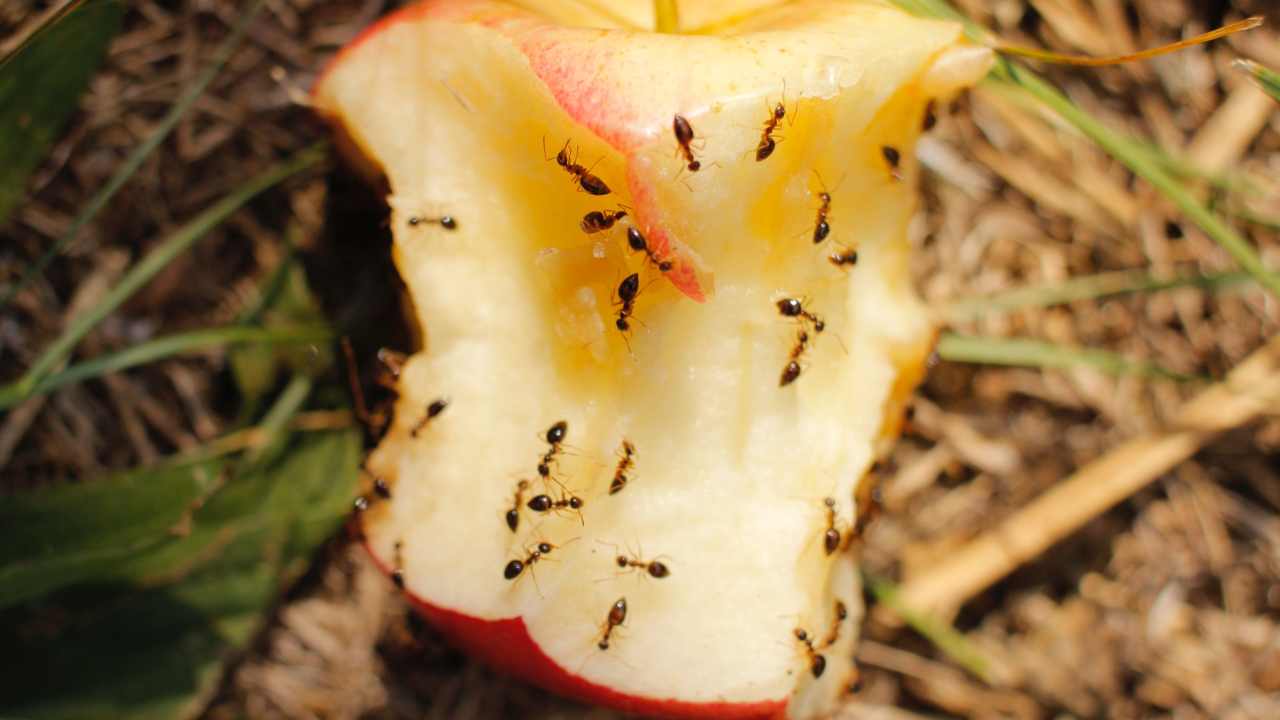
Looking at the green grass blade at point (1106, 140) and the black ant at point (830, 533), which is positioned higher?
the green grass blade at point (1106, 140)

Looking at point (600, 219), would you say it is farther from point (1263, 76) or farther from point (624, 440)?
point (1263, 76)

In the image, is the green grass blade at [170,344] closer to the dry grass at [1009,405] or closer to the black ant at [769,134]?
the dry grass at [1009,405]

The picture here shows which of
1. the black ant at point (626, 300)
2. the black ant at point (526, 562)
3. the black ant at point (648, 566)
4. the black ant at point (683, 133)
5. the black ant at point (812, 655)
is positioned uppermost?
the black ant at point (683, 133)

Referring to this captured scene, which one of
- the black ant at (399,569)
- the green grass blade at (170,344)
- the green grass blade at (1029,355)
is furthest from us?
the green grass blade at (1029,355)

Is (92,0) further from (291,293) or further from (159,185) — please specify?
(291,293)

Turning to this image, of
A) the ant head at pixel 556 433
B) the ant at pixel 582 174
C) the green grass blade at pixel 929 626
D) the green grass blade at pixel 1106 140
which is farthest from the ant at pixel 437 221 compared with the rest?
the green grass blade at pixel 929 626

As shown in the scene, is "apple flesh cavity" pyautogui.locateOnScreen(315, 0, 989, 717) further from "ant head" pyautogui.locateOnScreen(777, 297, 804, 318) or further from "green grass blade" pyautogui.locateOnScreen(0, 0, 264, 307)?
"green grass blade" pyautogui.locateOnScreen(0, 0, 264, 307)

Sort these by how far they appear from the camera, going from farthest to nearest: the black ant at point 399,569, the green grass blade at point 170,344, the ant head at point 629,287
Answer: the green grass blade at point 170,344
the black ant at point 399,569
the ant head at point 629,287

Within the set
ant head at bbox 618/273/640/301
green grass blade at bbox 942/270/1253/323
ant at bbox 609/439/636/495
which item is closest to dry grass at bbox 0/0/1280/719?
green grass blade at bbox 942/270/1253/323
